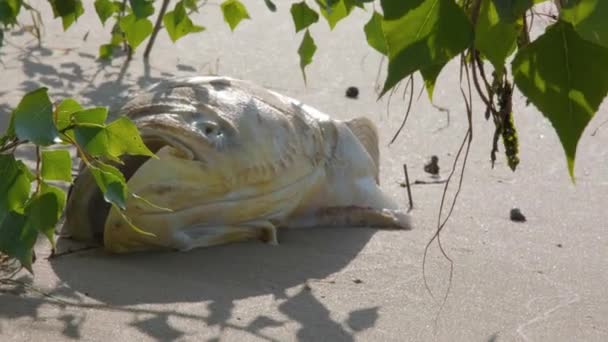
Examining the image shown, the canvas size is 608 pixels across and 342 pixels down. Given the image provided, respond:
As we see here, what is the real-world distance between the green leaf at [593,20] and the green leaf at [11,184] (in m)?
1.08

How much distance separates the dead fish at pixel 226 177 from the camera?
318 centimetres

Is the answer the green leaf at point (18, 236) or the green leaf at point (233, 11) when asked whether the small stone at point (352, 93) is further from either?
the green leaf at point (18, 236)

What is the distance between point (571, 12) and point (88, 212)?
92.2 inches

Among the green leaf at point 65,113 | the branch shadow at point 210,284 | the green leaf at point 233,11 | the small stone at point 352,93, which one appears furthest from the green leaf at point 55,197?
the small stone at point 352,93

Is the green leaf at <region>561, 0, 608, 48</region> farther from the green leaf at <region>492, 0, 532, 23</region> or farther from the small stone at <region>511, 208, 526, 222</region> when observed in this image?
the small stone at <region>511, 208, 526, 222</region>

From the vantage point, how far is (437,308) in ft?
9.61

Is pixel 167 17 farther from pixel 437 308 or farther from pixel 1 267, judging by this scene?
pixel 437 308

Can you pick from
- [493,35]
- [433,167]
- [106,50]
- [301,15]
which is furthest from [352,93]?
[493,35]

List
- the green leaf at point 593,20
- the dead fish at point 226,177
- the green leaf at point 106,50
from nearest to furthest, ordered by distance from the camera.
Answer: the green leaf at point 593,20
the dead fish at point 226,177
the green leaf at point 106,50

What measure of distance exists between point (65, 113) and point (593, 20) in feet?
3.38

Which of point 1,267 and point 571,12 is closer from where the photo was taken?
point 571,12

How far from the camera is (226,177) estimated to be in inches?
127

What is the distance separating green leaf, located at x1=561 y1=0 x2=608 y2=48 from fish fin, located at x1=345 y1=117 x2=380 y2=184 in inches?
106

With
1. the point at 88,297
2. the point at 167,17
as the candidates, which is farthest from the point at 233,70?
the point at 88,297
